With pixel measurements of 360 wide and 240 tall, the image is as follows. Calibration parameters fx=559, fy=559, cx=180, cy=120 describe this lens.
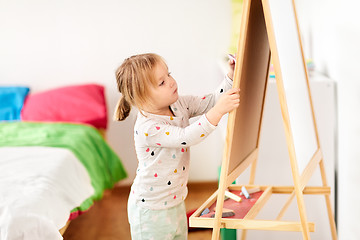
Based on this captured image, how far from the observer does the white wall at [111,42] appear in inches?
143

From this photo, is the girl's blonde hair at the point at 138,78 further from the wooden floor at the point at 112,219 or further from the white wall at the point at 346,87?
the wooden floor at the point at 112,219

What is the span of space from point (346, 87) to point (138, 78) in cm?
95

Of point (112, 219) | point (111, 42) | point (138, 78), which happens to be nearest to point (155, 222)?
point (138, 78)

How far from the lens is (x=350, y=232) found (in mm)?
2205

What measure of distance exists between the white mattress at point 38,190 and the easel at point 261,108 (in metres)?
0.66

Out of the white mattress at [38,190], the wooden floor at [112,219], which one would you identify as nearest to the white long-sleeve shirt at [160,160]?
the white mattress at [38,190]

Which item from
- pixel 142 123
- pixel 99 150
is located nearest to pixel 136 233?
pixel 142 123

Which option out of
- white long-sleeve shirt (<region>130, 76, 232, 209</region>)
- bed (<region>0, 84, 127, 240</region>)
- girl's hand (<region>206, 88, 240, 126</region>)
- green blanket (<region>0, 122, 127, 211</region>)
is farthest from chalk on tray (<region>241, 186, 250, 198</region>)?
green blanket (<region>0, 122, 127, 211</region>)

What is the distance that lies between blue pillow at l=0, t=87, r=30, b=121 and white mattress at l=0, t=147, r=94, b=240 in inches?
29.4

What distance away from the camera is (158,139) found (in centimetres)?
166

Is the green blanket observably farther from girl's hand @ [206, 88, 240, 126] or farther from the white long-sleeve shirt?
girl's hand @ [206, 88, 240, 126]

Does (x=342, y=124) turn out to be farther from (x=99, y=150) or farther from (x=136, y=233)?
(x=99, y=150)

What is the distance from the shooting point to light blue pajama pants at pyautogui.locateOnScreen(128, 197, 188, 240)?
5.74 feet

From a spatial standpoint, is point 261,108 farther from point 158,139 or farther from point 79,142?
point 79,142
